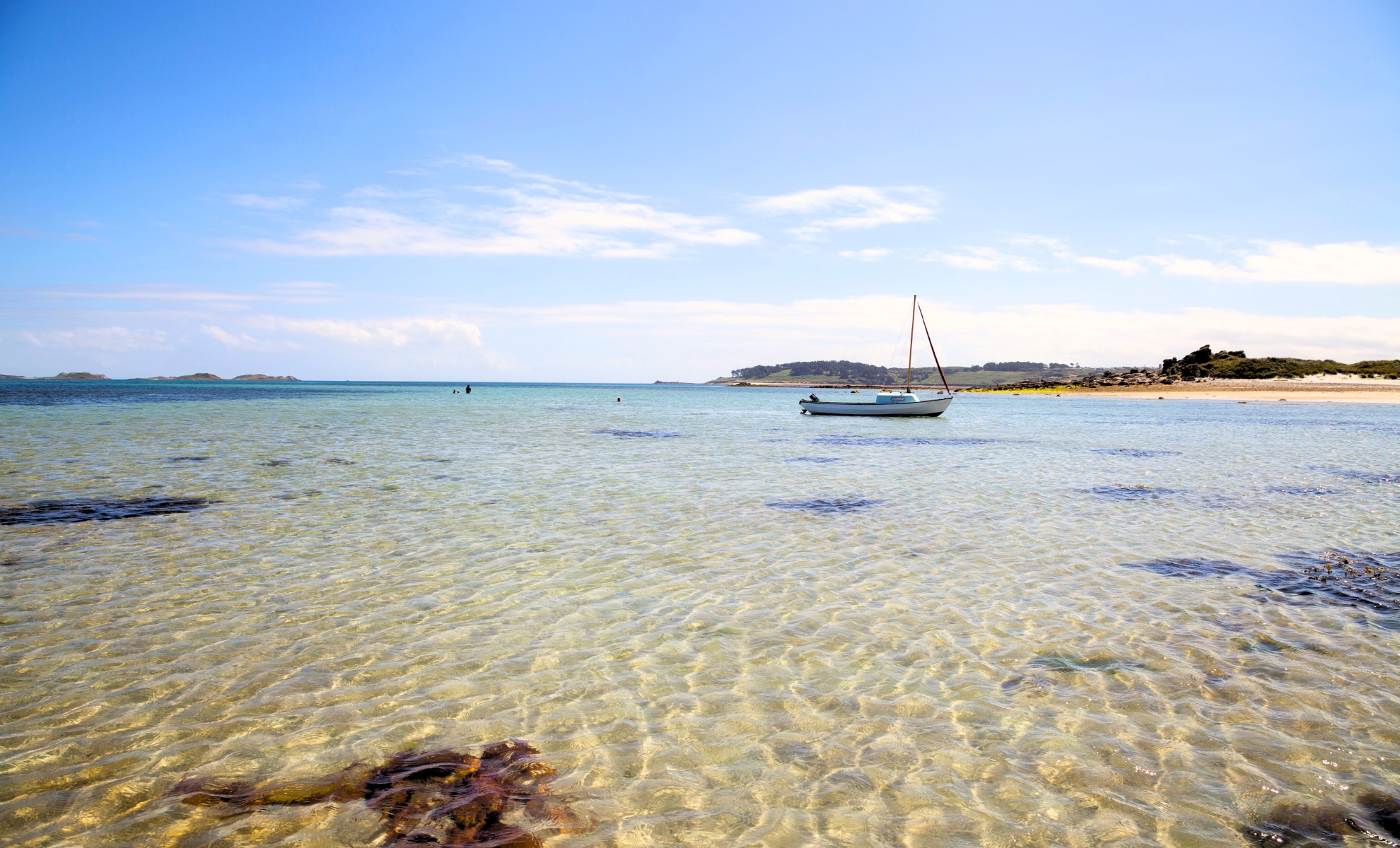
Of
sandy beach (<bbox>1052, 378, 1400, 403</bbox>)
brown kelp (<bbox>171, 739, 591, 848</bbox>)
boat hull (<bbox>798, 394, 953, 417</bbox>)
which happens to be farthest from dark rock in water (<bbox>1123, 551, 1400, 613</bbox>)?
sandy beach (<bbox>1052, 378, 1400, 403</bbox>)

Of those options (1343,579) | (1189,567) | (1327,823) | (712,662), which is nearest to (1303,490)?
(1343,579)

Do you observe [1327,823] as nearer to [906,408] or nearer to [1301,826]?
[1301,826]

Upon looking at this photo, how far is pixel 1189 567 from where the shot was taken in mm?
10773

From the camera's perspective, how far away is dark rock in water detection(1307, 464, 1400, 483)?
2064cm

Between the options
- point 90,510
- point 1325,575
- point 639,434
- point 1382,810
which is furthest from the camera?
point 639,434

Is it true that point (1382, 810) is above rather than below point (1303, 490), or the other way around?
above

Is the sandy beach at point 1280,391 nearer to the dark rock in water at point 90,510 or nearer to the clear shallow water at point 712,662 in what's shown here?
the clear shallow water at point 712,662

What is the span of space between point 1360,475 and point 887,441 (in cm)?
1907

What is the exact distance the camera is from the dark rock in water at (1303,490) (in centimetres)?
1827

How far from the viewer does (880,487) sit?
63.7 feet

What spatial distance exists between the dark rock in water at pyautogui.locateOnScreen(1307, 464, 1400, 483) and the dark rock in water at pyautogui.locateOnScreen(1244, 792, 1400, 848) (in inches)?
858

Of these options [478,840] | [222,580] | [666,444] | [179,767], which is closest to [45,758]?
[179,767]

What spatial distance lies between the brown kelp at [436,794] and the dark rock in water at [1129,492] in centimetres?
1710

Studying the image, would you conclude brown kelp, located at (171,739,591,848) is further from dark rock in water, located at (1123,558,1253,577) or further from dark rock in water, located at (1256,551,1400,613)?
dark rock in water, located at (1256,551,1400,613)
